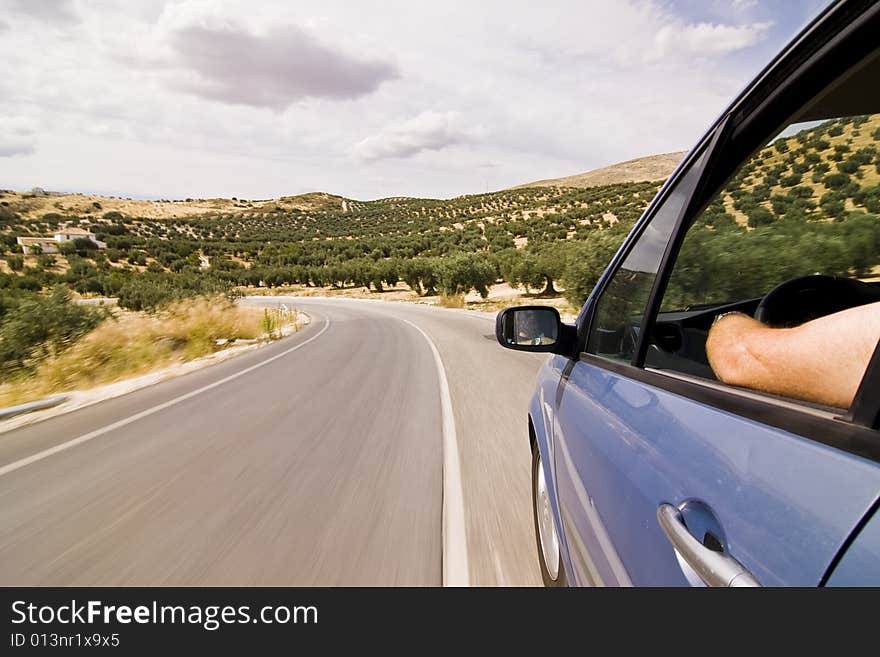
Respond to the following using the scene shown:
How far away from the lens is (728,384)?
1.42 m

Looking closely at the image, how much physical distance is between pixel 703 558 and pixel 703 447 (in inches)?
9.9

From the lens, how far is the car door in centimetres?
81

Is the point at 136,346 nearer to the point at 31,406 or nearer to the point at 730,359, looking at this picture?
the point at 31,406

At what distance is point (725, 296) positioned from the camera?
7.26 feet

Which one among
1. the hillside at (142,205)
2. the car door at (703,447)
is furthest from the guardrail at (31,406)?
the hillside at (142,205)

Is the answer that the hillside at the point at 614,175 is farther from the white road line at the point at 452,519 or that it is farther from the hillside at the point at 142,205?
the white road line at the point at 452,519

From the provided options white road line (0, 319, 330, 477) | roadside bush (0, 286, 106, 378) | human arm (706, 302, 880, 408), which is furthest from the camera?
roadside bush (0, 286, 106, 378)

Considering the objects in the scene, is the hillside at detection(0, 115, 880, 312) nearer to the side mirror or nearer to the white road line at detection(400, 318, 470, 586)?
the side mirror

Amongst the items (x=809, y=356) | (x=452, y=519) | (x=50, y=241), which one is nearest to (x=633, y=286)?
(x=809, y=356)

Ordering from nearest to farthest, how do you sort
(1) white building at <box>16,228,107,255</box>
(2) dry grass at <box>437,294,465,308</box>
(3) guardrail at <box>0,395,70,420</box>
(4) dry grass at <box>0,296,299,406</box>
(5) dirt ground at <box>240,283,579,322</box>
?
(3) guardrail at <box>0,395,70,420</box>, (4) dry grass at <box>0,296,299,406</box>, (5) dirt ground at <box>240,283,579,322</box>, (2) dry grass at <box>437,294,465,308</box>, (1) white building at <box>16,228,107,255</box>

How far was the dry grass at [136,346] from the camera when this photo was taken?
915 centimetres

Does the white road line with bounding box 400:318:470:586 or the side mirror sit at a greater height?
the side mirror

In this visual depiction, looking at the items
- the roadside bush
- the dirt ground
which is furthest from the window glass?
the dirt ground

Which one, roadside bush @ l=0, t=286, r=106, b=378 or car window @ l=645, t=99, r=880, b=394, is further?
roadside bush @ l=0, t=286, r=106, b=378
